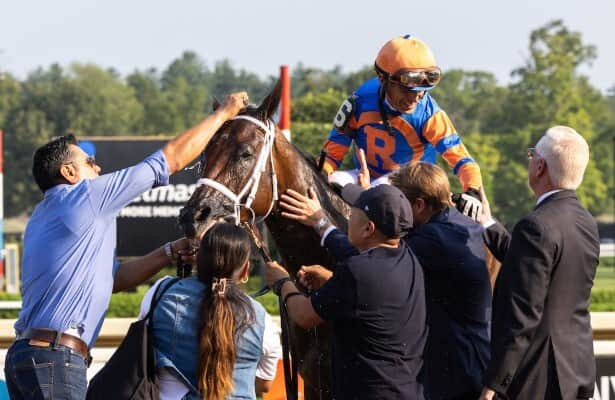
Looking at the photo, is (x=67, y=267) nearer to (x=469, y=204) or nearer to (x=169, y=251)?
(x=169, y=251)

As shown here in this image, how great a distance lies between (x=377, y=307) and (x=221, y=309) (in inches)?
20.5

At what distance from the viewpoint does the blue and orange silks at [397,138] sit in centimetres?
504

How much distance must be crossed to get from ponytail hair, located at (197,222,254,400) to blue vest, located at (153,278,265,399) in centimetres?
3

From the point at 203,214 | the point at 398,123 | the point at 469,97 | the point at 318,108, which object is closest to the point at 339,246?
the point at 203,214

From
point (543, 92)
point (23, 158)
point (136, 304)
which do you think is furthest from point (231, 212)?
point (23, 158)

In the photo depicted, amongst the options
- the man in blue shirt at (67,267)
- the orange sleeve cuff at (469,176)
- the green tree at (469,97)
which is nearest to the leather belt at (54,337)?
the man in blue shirt at (67,267)

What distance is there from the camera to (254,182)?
4.35 metres

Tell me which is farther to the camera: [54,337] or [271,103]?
[271,103]

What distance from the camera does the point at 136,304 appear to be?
36.8 feet

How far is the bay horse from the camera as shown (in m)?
4.29

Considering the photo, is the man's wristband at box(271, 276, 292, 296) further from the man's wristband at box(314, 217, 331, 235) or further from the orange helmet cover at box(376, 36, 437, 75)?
the orange helmet cover at box(376, 36, 437, 75)

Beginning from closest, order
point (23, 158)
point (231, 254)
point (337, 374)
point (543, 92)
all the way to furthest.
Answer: point (231, 254) < point (337, 374) < point (543, 92) < point (23, 158)

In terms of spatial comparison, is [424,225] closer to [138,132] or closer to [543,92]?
[543,92]

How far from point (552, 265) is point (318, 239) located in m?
1.23
